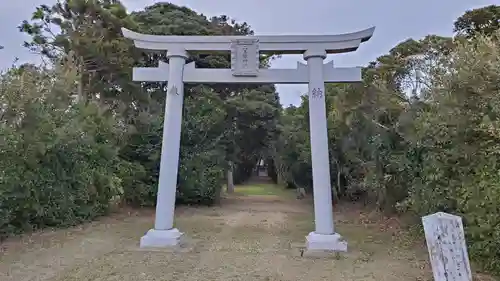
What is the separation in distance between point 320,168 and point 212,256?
1850mm

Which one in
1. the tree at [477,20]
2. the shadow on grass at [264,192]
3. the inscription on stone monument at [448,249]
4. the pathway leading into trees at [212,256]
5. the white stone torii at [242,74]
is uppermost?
the tree at [477,20]

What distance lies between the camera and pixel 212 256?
16.4 ft

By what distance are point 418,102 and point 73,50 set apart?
795 cm

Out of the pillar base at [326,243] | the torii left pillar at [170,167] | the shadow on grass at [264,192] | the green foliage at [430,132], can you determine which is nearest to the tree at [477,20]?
the green foliage at [430,132]

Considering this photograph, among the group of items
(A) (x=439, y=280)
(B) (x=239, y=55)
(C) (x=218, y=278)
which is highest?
(B) (x=239, y=55)

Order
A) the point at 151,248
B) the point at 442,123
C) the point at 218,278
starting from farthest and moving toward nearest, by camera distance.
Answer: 1. the point at 151,248
2. the point at 442,123
3. the point at 218,278

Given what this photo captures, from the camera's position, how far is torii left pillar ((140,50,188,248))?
547 cm

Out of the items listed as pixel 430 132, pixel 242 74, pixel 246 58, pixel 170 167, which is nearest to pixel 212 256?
pixel 170 167

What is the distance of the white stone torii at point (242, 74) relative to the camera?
18.2ft

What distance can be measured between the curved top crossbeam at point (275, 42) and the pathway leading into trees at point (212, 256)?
2.83 meters

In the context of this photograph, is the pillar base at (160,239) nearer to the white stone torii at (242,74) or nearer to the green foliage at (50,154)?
the white stone torii at (242,74)

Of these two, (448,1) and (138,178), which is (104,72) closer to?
(138,178)

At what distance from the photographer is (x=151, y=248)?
17.6 ft

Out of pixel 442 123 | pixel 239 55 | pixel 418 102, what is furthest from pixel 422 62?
pixel 239 55
